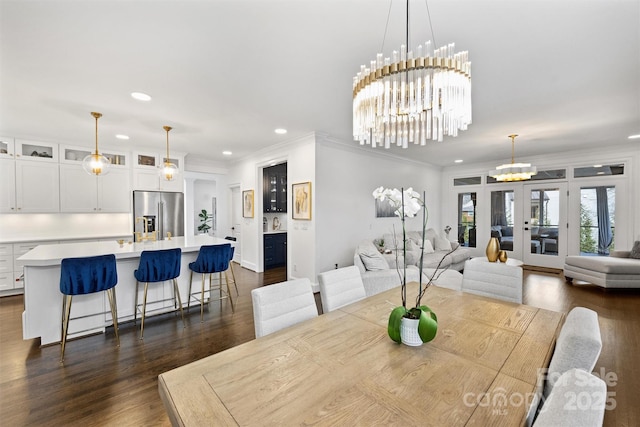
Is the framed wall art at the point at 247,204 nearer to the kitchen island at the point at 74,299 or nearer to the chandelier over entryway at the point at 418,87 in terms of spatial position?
the kitchen island at the point at 74,299

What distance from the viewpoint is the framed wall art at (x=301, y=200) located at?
4520mm

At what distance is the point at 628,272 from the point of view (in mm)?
4387

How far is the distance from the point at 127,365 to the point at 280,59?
2993mm

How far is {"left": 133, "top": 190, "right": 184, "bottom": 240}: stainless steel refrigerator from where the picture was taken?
529 cm

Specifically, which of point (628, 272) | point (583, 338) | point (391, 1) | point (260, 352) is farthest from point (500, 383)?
point (628, 272)

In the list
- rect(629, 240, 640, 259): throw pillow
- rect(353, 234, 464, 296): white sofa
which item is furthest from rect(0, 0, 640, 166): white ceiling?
rect(629, 240, 640, 259): throw pillow

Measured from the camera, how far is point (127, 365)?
235 cm

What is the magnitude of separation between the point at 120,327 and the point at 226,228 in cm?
432

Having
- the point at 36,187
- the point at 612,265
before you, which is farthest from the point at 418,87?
the point at 36,187

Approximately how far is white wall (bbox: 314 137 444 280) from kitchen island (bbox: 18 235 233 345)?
6.95ft

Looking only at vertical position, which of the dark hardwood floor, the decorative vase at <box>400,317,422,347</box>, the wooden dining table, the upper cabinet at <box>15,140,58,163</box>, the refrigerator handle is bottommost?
the dark hardwood floor

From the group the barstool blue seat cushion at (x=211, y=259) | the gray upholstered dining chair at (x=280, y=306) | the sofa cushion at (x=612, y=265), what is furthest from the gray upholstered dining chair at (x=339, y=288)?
the sofa cushion at (x=612, y=265)

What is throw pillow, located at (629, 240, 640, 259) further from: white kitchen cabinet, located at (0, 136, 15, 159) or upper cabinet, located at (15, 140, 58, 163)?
white kitchen cabinet, located at (0, 136, 15, 159)

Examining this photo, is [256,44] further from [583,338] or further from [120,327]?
[120,327]
